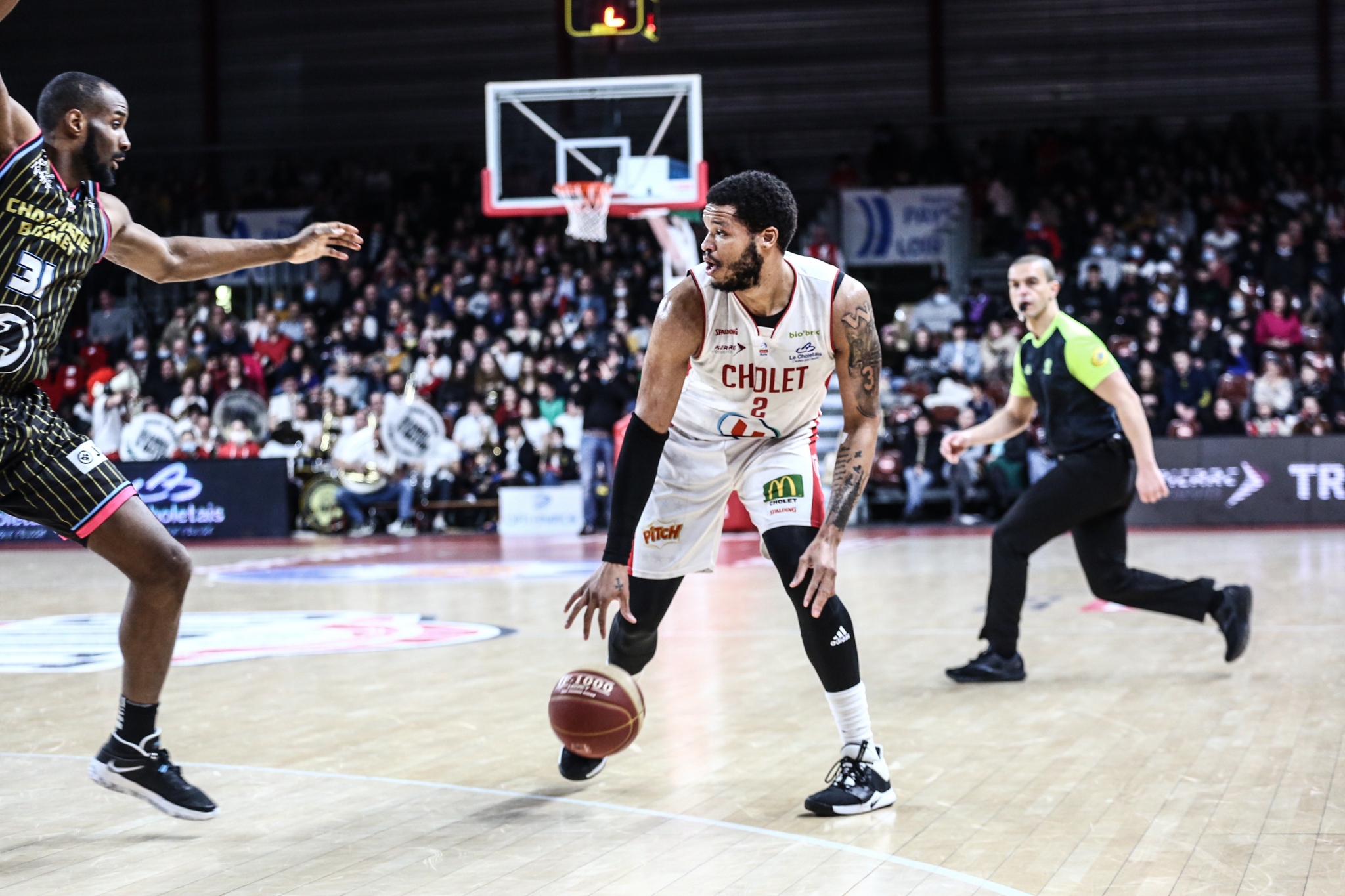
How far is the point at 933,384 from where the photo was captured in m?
19.2

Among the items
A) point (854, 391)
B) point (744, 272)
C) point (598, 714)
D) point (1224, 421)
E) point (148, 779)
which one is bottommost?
point (148, 779)

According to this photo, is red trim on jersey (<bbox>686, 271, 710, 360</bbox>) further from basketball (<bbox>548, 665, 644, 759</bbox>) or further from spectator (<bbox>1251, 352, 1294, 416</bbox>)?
spectator (<bbox>1251, 352, 1294, 416</bbox>)

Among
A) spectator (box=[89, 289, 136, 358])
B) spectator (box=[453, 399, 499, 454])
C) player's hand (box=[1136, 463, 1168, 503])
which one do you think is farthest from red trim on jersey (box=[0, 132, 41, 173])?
spectator (box=[89, 289, 136, 358])

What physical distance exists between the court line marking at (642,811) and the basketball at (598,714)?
21 cm

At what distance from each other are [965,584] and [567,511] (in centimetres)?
797

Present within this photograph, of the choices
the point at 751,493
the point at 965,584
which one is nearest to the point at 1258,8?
the point at 965,584

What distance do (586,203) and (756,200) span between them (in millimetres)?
11441

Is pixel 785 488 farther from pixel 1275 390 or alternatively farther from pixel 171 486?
pixel 171 486

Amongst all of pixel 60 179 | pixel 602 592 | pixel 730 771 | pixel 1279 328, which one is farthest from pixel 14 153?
pixel 1279 328

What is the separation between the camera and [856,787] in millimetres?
4441

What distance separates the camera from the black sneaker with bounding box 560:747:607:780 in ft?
15.6

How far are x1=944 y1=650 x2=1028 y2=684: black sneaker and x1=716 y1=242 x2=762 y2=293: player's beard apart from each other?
10.0 feet

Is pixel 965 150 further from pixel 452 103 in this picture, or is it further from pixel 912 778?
pixel 912 778

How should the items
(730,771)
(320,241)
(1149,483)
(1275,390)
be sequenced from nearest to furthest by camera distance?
(320,241), (730,771), (1149,483), (1275,390)
